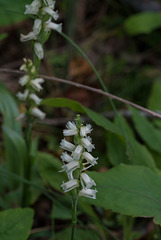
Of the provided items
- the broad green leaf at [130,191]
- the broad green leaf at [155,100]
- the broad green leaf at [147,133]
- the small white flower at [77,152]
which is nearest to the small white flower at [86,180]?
the small white flower at [77,152]

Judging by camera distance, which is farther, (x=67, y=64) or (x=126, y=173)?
(x=67, y=64)

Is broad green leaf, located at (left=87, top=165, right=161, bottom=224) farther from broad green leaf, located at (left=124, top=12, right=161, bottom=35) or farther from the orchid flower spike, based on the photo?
broad green leaf, located at (left=124, top=12, right=161, bottom=35)

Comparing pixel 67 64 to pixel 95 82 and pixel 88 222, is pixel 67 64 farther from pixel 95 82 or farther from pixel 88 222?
pixel 88 222

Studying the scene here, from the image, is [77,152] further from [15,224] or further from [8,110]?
[8,110]

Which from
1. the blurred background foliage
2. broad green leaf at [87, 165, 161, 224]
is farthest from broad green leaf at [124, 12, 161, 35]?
broad green leaf at [87, 165, 161, 224]

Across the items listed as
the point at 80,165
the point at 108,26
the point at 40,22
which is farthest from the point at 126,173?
the point at 108,26
